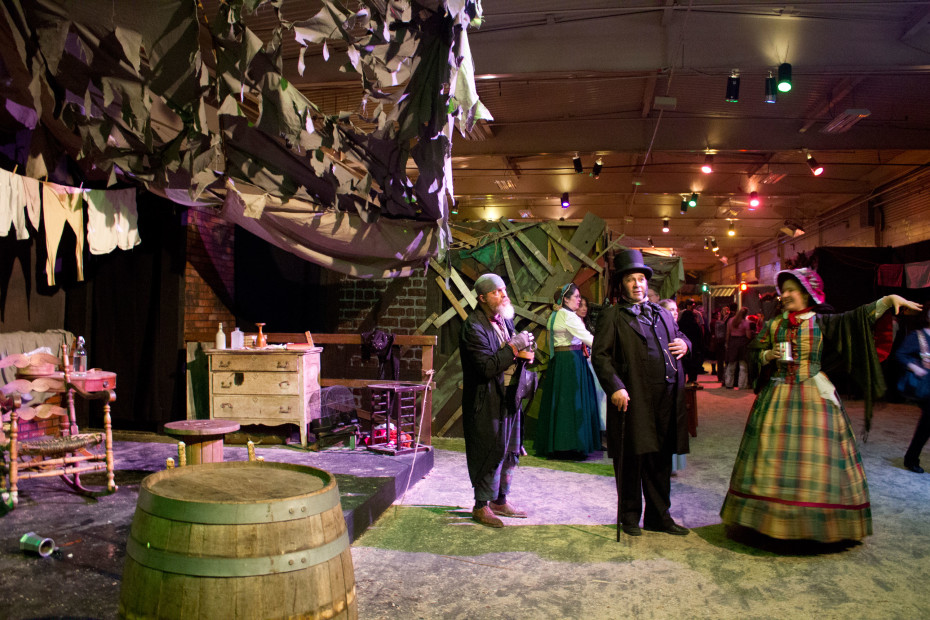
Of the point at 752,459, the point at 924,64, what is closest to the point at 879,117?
the point at 924,64

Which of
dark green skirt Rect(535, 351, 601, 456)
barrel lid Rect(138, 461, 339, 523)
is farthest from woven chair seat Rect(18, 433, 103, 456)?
dark green skirt Rect(535, 351, 601, 456)

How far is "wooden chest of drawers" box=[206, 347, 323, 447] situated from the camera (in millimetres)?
6270

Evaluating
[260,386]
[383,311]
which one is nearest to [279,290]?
[383,311]

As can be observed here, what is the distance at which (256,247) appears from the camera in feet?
24.7

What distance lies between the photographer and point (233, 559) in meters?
1.76

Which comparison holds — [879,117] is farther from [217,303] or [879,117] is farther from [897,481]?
[217,303]

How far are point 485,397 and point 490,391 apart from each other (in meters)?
0.05

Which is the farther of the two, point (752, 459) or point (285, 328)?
point (285, 328)

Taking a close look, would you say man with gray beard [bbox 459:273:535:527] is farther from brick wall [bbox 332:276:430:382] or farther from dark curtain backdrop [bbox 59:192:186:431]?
dark curtain backdrop [bbox 59:192:186:431]

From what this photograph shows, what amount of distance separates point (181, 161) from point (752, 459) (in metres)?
4.00

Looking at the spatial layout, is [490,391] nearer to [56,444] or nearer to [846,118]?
[56,444]

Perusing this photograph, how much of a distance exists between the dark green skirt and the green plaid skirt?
8.55 feet

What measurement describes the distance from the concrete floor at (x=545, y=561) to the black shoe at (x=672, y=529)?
0.21 feet

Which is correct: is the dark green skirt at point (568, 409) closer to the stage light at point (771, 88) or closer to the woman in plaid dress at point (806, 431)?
the woman in plaid dress at point (806, 431)
